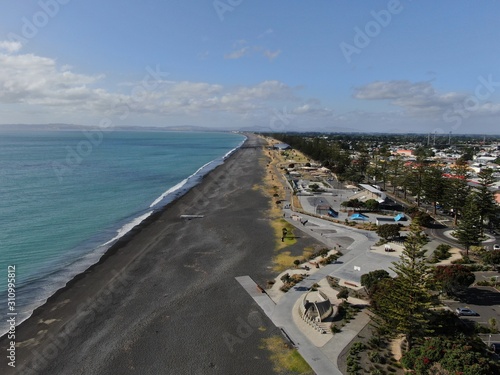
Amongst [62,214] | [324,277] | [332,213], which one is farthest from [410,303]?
[62,214]

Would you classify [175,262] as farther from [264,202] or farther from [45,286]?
[264,202]

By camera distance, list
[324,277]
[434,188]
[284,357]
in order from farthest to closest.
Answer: [434,188]
[324,277]
[284,357]

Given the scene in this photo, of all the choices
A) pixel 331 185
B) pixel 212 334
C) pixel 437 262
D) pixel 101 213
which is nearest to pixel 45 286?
pixel 212 334

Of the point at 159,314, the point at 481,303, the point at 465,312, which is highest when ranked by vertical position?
the point at 465,312

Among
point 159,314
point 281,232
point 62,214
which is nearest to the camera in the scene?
point 159,314

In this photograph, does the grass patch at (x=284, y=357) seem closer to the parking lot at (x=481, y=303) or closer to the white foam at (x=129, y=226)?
the parking lot at (x=481, y=303)

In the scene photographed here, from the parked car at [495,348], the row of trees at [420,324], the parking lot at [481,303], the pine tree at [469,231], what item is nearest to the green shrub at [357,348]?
the row of trees at [420,324]

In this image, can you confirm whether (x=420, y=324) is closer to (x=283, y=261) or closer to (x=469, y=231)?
(x=283, y=261)

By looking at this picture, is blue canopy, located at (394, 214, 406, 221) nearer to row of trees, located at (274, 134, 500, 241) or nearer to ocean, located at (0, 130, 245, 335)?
row of trees, located at (274, 134, 500, 241)
